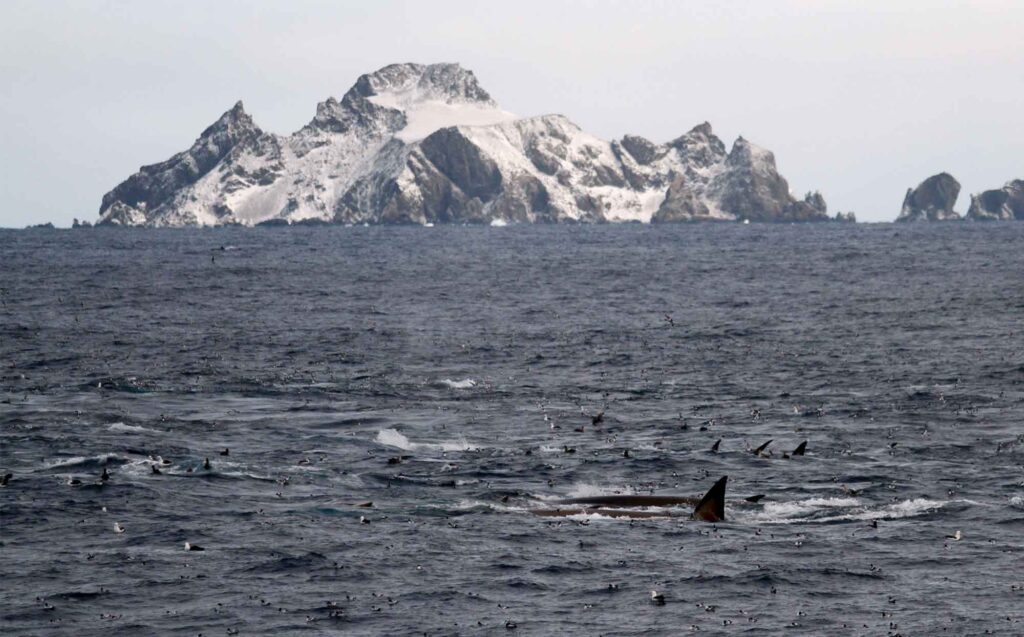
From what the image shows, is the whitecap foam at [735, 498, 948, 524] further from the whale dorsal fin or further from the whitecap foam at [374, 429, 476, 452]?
the whitecap foam at [374, 429, 476, 452]

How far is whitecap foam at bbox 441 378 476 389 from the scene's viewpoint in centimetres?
6241

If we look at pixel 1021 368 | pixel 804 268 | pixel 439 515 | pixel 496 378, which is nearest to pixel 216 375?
pixel 496 378

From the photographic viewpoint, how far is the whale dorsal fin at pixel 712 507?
124 feet

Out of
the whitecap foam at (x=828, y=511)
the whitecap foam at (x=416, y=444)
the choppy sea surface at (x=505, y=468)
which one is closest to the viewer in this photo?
the choppy sea surface at (x=505, y=468)

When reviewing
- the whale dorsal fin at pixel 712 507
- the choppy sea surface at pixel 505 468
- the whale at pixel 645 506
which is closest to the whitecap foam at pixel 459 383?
the choppy sea surface at pixel 505 468

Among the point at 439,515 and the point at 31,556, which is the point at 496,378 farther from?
the point at 31,556

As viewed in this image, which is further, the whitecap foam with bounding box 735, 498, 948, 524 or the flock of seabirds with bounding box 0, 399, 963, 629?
the whitecap foam with bounding box 735, 498, 948, 524

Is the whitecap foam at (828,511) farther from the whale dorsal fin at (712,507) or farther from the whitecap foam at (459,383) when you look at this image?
the whitecap foam at (459,383)

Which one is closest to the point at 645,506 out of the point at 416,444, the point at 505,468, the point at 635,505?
the point at 635,505

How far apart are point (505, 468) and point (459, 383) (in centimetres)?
1883

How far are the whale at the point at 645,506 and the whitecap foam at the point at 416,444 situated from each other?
8.92 metres

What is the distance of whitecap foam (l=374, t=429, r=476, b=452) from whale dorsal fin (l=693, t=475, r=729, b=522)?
11871mm

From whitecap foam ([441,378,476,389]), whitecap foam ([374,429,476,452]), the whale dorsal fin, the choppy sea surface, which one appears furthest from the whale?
whitecap foam ([441,378,476,389])

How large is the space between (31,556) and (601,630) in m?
13.8
